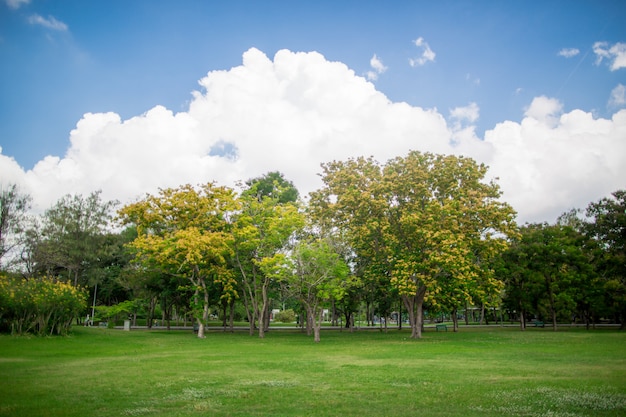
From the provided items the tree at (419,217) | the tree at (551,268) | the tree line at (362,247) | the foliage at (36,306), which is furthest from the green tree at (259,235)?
the tree at (551,268)

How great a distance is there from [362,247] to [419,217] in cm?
731

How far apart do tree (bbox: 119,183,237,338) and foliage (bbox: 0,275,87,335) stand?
756 centimetres

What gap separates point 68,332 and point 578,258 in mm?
53919

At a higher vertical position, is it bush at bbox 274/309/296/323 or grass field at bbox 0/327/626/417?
grass field at bbox 0/327/626/417

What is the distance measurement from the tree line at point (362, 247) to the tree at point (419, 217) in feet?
0.38

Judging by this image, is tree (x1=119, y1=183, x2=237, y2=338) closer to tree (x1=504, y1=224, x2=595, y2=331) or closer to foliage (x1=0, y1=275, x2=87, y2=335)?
foliage (x1=0, y1=275, x2=87, y2=335)

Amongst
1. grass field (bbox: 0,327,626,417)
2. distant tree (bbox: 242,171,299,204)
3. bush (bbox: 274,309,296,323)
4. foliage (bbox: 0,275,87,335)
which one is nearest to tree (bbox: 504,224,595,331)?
distant tree (bbox: 242,171,299,204)

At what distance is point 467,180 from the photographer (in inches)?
1406

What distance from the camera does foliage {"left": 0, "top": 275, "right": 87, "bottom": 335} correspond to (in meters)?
29.8

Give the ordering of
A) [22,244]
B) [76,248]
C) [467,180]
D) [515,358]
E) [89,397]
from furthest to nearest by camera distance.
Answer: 1. [76,248]
2. [22,244]
3. [467,180]
4. [515,358]
5. [89,397]

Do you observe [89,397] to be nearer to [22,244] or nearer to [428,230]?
[428,230]

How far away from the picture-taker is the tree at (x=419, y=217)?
108 ft

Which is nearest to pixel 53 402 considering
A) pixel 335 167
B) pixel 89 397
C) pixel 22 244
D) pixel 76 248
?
pixel 89 397

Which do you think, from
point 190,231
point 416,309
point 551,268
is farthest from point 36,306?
point 551,268
